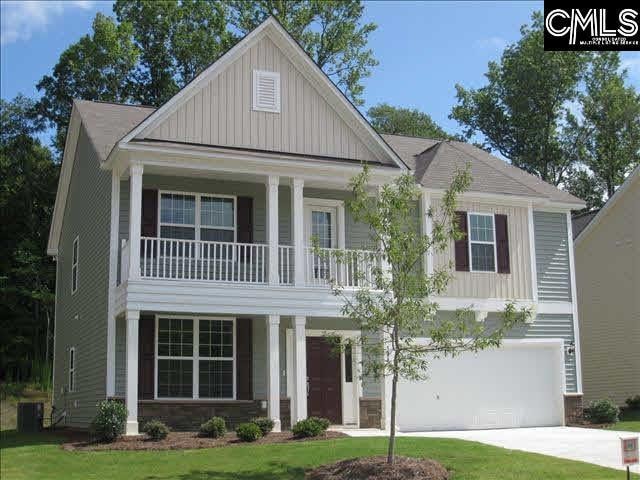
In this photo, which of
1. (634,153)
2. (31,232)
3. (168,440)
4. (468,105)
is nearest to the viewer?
(168,440)

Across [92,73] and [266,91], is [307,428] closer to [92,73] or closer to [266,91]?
[266,91]

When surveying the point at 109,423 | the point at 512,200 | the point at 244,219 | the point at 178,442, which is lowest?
the point at 178,442

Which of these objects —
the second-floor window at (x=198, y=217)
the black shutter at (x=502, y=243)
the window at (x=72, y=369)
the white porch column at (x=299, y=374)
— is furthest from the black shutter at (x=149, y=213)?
the black shutter at (x=502, y=243)

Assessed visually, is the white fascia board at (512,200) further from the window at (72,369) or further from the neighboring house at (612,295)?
the window at (72,369)

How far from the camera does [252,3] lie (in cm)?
3988

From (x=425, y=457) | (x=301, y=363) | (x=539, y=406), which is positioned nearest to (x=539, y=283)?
(x=539, y=406)

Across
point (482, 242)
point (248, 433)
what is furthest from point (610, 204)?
point (248, 433)

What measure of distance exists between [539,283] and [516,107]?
21.7 metres

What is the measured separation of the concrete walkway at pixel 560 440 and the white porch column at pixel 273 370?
1.66 metres

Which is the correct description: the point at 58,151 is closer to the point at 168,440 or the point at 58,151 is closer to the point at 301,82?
the point at 301,82

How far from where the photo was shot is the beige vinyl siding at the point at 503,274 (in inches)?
901

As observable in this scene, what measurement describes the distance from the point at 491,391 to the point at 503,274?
3.13 metres

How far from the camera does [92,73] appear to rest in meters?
38.5

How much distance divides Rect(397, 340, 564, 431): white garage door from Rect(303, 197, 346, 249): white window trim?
3905mm
